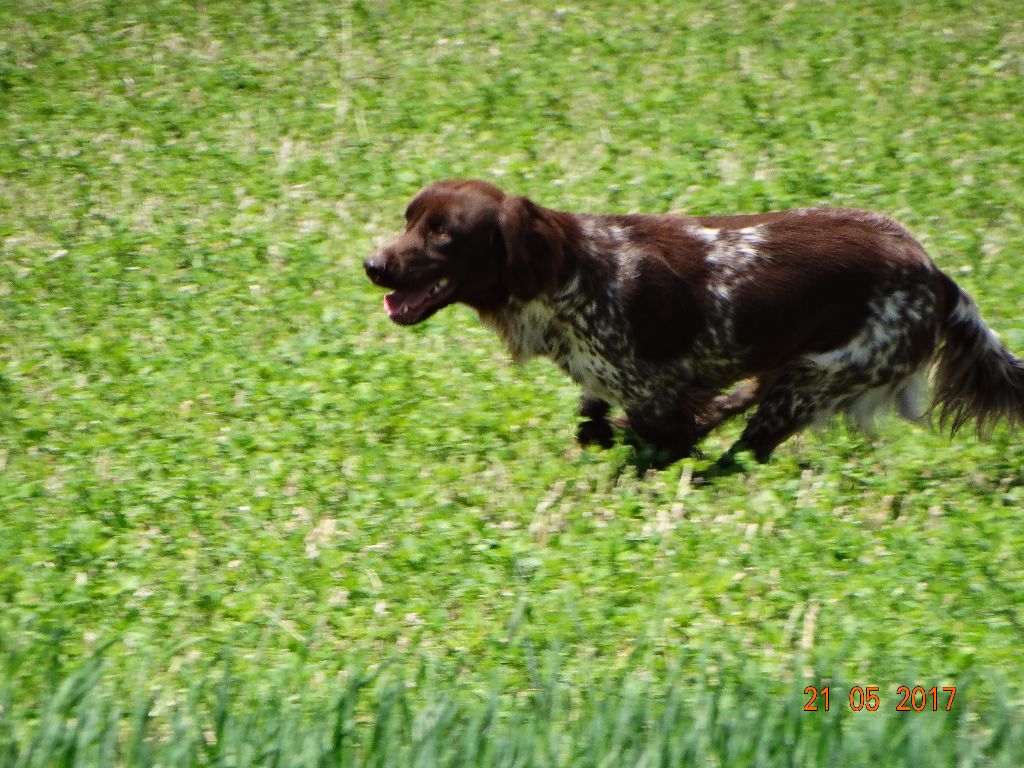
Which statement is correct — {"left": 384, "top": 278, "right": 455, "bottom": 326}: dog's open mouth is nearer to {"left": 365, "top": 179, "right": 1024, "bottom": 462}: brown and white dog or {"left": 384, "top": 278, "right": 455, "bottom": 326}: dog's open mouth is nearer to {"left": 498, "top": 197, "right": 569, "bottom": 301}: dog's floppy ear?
{"left": 365, "top": 179, "right": 1024, "bottom": 462}: brown and white dog

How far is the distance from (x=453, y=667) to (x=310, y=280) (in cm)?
415

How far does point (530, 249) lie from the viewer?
244 inches

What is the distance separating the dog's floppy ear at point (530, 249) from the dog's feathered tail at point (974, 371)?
1807 millimetres

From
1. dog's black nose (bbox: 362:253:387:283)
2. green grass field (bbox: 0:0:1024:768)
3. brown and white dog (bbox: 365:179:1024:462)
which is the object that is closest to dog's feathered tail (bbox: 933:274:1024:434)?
brown and white dog (bbox: 365:179:1024:462)

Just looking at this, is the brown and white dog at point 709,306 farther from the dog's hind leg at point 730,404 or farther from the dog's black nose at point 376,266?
the dog's hind leg at point 730,404

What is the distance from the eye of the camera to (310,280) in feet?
28.0

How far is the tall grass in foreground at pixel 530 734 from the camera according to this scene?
3.84 metres

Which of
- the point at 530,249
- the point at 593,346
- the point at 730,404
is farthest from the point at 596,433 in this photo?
the point at 530,249

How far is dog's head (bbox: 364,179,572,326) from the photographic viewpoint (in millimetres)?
6188

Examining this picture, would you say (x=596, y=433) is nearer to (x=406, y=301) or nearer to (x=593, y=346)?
(x=593, y=346)

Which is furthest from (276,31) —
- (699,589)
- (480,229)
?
(699,589)
